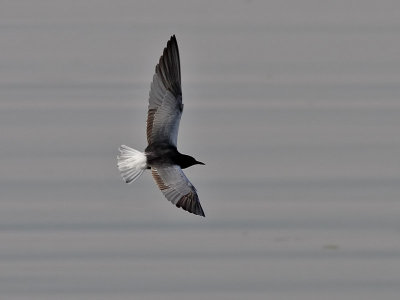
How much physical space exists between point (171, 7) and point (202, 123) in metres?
4.80

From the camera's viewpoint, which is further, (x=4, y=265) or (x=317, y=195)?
(x=317, y=195)

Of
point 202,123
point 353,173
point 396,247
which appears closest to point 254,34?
point 202,123

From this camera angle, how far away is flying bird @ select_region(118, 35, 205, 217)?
10.8 m

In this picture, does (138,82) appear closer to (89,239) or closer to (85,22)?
(85,22)

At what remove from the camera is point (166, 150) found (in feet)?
36.8

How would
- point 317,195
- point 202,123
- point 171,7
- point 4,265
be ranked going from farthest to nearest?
point 171,7 → point 202,123 → point 317,195 → point 4,265

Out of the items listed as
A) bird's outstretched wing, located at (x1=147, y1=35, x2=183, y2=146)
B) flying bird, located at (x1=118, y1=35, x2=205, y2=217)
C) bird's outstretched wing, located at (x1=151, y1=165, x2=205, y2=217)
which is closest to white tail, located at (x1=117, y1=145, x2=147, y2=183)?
flying bird, located at (x1=118, y1=35, x2=205, y2=217)

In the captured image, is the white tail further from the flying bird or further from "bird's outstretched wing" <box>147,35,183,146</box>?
"bird's outstretched wing" <box>147,35,183,146</box>

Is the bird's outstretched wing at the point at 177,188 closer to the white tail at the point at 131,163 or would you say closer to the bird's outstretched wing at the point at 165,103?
the white tail at the point at 131,163

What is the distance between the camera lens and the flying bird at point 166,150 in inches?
424

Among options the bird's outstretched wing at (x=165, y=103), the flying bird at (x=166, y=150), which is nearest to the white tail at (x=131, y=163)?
the flying bird at (x=166, y=150)

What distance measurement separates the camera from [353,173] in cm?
1334

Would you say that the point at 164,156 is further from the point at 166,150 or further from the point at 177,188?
the point at 177,188

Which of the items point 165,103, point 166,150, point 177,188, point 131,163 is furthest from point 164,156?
point 165,103
